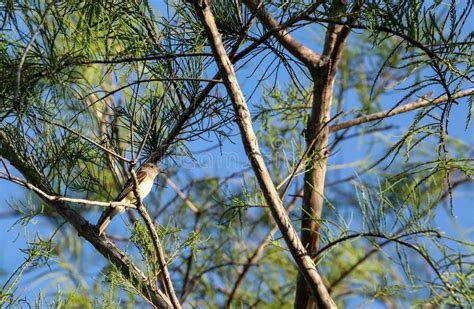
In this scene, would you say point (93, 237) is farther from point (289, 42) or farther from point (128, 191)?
point (289, 42)

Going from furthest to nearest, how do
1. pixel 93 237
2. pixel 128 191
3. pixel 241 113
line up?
pixel 128 191 < pixel 93 237 < pixel 241 113

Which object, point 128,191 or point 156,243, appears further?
point 128,191

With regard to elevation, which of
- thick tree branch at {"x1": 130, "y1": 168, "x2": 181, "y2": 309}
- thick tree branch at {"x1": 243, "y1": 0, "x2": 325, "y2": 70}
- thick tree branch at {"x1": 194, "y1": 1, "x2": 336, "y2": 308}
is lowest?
thick tree branch at {"x1": 130, "y1": 168, "x2": 181, "y2": 309}

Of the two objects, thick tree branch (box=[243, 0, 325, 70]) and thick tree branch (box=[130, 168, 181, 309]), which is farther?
thick tree branch (box=[243, 0, 325, 70])

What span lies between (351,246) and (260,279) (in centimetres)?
44

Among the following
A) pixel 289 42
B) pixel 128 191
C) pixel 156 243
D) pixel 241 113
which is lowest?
pixel 156 243

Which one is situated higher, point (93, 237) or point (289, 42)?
point (289, 42)

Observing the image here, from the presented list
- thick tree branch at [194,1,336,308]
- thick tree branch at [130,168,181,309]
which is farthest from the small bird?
thick tree branch at [194,1,336,308]

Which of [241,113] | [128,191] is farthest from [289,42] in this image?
[128,191]

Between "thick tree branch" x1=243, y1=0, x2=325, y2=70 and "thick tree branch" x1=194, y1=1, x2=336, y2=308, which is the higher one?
"thick tree branch" x1=243, y1=0, x2=325, y2=70

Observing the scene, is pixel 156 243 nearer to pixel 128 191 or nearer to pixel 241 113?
pixel 241 113

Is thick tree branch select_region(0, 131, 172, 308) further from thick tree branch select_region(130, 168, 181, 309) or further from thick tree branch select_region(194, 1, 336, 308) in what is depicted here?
thick tree branch select_region(194, 1, 336, 308)

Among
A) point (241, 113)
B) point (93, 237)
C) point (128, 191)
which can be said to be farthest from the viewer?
point (128, 191)

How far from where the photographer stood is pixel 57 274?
323cm
